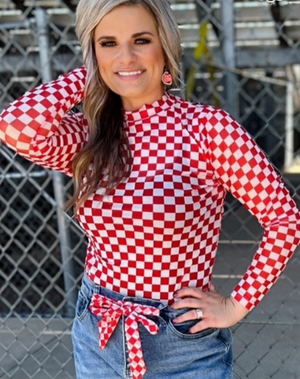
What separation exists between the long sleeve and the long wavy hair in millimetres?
208

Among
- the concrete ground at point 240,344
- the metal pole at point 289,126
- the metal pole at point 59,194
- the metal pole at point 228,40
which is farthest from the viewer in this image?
the metal pole at point 289,126

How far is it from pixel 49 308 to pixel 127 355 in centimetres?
271

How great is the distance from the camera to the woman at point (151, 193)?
1.42 meters

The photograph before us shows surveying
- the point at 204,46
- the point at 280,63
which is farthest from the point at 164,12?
the point at 280,63

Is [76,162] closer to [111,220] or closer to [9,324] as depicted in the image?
[111,220]

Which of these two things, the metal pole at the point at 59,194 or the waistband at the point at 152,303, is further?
the metal pole at the point at 59,194

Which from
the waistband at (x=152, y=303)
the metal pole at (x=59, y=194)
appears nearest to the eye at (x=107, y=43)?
the waistband at (x=152, y=303)

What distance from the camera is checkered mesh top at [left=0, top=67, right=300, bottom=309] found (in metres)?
1.41

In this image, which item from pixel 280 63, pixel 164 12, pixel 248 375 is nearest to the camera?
pixel 164 12

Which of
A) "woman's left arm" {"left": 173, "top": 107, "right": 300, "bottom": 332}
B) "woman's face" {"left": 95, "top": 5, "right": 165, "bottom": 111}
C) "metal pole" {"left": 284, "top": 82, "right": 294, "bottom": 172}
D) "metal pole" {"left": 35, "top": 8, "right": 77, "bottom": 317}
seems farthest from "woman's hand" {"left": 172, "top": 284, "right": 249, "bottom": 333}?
"metal pole" {"left": 284, "top": 82, "right": 294, "bottom": 172}

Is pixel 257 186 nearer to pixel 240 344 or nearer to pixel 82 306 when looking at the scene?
pixel 82 306

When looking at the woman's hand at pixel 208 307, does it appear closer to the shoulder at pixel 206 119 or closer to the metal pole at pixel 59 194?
the shoulder at pixel 206 119

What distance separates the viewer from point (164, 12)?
55.9 inches

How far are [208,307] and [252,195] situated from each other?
30 cm
